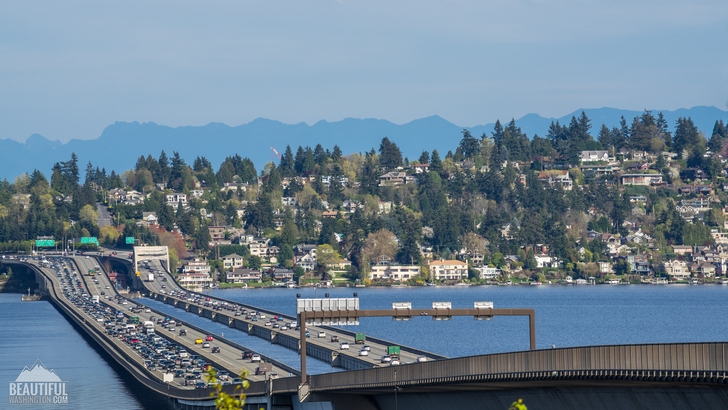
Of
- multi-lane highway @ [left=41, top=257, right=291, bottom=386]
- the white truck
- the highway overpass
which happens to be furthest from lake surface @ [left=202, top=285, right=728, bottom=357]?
the highway overpass

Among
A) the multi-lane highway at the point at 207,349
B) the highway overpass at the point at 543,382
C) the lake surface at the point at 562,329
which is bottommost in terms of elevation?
the lake surface at the point at 562,329

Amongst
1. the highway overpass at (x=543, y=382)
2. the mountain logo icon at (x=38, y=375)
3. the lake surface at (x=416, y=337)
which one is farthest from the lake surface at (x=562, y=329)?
the highway overpass at (x=543, y=382)

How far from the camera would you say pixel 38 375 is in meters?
114

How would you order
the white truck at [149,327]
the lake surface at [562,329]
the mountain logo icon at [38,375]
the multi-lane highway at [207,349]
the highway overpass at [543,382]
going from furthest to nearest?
the white truck at [149,327], the lake surface at [562,329], the mountain logo icon at [38,375], the multi-lane highway at [207,349], the highway overpass at [543,382]

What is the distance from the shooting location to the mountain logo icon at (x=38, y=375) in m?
106

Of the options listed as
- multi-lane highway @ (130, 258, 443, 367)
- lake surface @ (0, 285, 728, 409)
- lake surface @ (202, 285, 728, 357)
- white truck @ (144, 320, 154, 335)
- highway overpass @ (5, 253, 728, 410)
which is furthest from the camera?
white truck @ (144, 320, 154, 335)

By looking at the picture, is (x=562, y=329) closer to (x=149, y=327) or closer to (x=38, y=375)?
(x=149, y=327)

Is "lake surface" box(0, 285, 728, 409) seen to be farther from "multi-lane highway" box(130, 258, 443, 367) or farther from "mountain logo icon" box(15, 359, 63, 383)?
"multi-lane highway" box(130, 258, 443, 367)

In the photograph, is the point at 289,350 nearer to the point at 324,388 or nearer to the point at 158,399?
the point at 158,399

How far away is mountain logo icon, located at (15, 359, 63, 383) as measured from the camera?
106238 millimetres

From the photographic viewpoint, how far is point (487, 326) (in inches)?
6811

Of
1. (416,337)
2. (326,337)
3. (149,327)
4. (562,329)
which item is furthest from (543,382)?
(149,327)

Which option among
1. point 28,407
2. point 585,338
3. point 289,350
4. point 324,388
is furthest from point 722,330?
point 324,388

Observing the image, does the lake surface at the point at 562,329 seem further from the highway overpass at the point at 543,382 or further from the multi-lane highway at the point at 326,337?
the highway overpass at the point at 543,382
